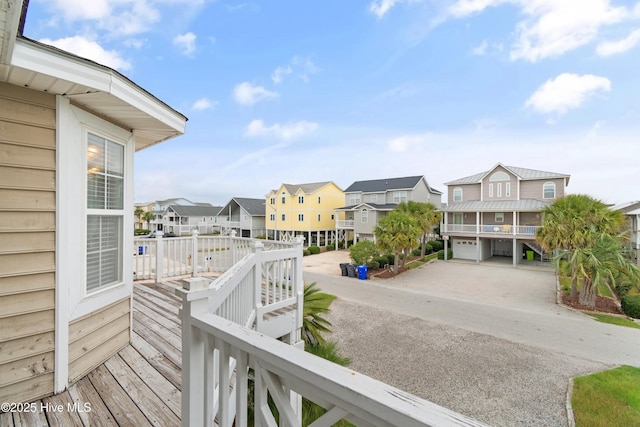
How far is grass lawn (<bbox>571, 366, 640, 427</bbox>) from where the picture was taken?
4773mm

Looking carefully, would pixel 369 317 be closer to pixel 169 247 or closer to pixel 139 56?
pixel 169 247

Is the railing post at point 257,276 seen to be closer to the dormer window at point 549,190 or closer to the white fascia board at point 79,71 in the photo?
the white fascia board at point 79,71

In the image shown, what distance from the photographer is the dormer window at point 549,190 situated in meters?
19.0

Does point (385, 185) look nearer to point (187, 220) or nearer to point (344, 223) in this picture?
point (344, 223)

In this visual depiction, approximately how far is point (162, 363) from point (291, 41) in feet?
49.7

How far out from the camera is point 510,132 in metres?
17.8

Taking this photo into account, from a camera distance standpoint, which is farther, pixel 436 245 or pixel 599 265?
pixel 436 245

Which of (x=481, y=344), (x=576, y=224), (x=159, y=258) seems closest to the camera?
(x=159, y=258)

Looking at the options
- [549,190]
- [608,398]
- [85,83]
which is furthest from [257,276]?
[549,190]

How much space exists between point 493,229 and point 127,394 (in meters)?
22.5

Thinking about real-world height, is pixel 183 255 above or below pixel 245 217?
below

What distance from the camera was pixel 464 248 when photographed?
841 inches

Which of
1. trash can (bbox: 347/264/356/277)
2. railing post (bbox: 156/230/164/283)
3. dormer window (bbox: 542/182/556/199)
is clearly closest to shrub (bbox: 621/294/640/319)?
dormer window (bbox: 542/182/556/199)

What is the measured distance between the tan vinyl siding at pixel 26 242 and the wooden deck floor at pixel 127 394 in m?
0.26
